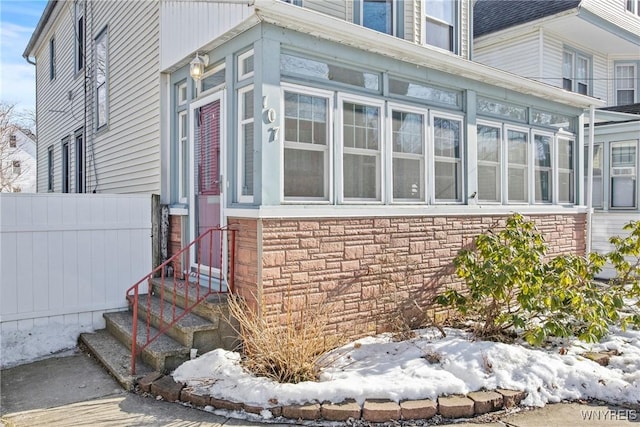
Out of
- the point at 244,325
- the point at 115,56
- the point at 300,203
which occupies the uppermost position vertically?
the point at 115,56

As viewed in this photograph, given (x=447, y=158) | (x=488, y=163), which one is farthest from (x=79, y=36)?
(x=488, y=163)

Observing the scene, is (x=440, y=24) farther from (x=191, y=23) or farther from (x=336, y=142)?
(x=191, y=23)

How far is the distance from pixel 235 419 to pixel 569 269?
388 centimetres

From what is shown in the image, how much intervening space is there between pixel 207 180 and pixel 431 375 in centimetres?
352

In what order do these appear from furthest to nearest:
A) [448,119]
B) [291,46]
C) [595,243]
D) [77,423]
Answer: [595,243] < [448,119] < [291,46] < [77,423]

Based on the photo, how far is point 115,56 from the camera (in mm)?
8883

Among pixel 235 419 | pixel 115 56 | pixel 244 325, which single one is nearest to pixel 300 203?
pixel 244 325

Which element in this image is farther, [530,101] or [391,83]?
[530,101]

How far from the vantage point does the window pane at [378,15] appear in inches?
293

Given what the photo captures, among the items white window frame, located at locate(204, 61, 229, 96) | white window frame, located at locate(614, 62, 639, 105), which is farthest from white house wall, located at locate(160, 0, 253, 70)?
white window frame, located at locate(614, 62, 639, 105)

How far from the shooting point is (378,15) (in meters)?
7.52

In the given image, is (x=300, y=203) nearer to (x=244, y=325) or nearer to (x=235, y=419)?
(x=244, y=325)

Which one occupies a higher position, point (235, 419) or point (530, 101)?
point (530, 101)

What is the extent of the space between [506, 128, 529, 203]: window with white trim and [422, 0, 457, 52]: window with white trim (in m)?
1.97
